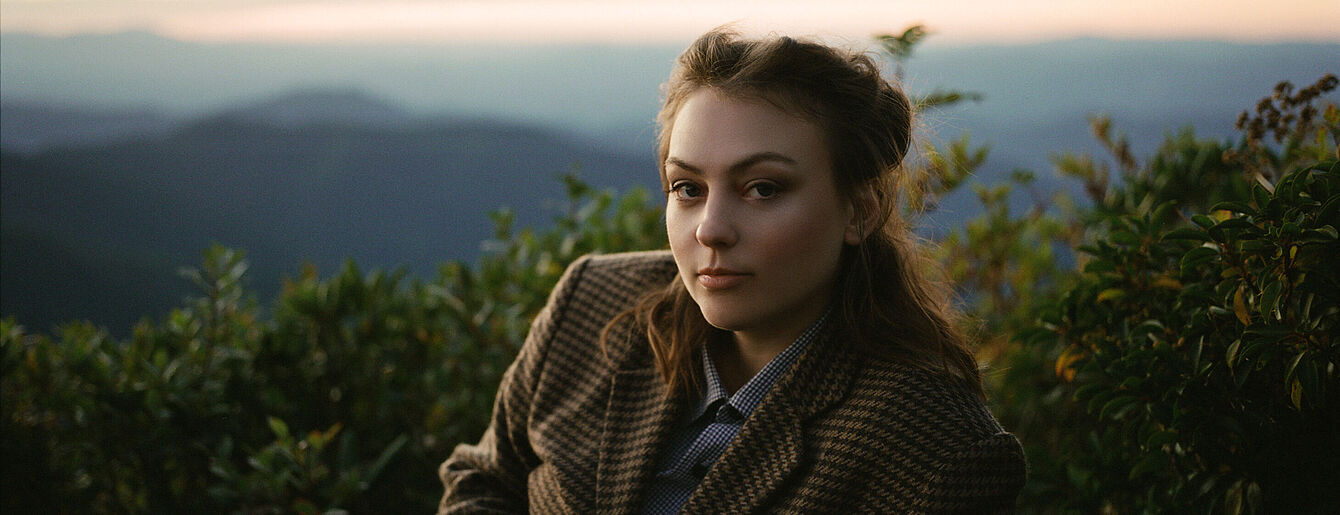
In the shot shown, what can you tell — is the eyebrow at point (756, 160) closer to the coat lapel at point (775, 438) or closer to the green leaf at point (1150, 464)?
the coat lapel at point (775, 438)

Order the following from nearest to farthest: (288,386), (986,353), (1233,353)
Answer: (1233,353) < (288,386) < (986,353)

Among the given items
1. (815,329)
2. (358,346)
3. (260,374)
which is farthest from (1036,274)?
(260,374)

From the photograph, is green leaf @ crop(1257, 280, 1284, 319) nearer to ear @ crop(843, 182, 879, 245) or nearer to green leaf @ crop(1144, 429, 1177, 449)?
green leaf @ crop(1144, 429, 1177, 449)

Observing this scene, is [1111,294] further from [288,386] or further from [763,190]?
[288,386]

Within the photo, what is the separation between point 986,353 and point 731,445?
1604 millimetres

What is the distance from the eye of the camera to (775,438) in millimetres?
1669

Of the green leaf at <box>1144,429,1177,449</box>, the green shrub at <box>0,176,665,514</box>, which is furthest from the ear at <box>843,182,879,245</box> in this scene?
the green shrub at <box>0,176,665,514</box>

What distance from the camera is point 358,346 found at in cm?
274

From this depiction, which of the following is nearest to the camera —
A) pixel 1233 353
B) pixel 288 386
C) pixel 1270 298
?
pixel 1270 298

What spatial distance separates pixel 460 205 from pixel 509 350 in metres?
1.76

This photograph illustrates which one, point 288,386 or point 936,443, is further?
point 288,386

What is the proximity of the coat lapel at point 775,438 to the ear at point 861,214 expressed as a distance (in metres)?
0.20

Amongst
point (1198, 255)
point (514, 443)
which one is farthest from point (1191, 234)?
point (514, 443)

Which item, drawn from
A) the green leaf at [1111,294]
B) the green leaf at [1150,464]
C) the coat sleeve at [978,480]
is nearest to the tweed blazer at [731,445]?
the coat sleeve at [978,480]
